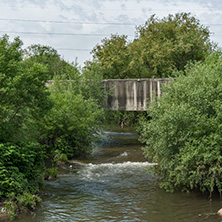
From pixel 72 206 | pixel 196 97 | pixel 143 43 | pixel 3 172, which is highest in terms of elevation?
pixel 143 43

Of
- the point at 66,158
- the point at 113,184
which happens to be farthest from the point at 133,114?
the point at 113,184

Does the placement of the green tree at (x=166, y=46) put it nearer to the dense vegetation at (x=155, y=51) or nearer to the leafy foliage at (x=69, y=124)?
the dense vegetation at (x=155, y=51)

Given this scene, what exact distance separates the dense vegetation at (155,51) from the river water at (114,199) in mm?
18502

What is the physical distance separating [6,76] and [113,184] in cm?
782

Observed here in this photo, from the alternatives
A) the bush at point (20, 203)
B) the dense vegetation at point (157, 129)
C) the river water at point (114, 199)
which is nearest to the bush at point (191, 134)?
the dense vegetation at point (157, 129)

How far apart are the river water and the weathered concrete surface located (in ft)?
30.1

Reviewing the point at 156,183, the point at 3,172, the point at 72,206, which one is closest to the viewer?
the point at 3,172

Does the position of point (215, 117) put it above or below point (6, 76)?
below

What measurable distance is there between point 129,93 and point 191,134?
16.6 metres

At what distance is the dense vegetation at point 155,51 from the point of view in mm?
41156

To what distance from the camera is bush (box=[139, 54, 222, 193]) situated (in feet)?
54.0

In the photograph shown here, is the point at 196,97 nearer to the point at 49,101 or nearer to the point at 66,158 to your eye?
the point at 49,101

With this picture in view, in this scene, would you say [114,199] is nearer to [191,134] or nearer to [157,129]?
[157,129]

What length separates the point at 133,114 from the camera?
42.6 m
